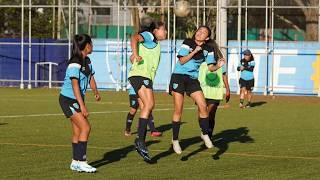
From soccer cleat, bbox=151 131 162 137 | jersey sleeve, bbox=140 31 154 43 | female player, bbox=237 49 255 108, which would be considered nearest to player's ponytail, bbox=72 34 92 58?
jersey sleeve, bbox=140 31 154 43

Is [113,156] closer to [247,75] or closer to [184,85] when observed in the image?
[184,85]

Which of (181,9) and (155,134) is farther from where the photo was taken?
(181,9)

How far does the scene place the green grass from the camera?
466 inches

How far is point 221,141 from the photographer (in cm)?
1638

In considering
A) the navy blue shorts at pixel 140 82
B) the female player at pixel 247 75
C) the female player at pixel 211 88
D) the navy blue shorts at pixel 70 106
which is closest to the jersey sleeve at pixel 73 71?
the navy blue shorts at pixel 70 106

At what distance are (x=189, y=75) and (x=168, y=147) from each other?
65.0 inches

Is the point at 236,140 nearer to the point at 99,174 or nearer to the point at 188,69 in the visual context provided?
the point at 188,69

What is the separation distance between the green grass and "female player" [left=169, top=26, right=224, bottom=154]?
24.8 inches

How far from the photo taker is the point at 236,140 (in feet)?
54.7

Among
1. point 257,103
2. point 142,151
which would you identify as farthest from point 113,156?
point 257,103

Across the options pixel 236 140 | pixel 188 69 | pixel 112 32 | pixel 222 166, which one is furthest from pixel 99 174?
pixel 112 32

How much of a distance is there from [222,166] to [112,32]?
35.4 m

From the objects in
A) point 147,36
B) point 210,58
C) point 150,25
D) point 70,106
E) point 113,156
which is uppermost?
point 150,25

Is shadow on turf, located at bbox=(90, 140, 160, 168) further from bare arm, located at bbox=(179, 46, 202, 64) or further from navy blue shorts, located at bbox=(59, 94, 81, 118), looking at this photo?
bare arm, located at bbox=(179, 46, 202, 64)
